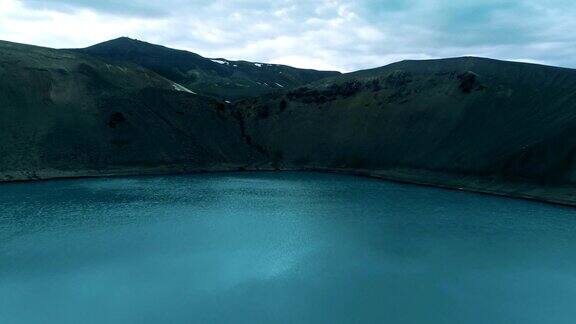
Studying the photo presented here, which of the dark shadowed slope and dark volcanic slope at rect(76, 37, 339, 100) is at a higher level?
dark volcanic slope at rect(76, 37, 339, 100)

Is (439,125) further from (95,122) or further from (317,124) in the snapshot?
(95,122)

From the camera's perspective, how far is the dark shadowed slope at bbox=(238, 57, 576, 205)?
71.0 m

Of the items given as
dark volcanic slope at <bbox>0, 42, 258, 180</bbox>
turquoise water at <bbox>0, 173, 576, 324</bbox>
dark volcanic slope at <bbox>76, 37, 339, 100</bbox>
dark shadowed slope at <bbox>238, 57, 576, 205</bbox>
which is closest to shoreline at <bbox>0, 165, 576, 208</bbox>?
dark shadowed slope at <bbox>238, 57, 576, 205</bbox>

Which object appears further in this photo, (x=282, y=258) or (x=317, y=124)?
(x=317, y=124)

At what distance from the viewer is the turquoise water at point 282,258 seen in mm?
29719

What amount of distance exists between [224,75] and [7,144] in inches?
4393

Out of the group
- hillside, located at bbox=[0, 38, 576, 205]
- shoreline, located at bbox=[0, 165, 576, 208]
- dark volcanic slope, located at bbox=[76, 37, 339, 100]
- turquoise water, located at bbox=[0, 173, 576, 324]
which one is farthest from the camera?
dark volcanic slope, located at bbox=[76, 37, 339, 100]

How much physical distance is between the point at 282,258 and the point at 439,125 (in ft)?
194

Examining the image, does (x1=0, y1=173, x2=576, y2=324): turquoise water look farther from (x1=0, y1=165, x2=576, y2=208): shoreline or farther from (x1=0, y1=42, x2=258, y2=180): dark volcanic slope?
(x1=0, y1=42, x2=258, y2=180): dark volcanic slope

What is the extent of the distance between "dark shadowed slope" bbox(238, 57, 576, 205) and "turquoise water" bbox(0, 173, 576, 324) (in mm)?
7799

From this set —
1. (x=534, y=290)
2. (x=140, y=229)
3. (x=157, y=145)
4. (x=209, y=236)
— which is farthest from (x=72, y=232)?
(x=157, y=145)

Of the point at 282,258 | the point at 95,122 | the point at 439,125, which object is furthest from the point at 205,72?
the point at 282,258

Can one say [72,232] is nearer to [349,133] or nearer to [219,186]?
[219,186]

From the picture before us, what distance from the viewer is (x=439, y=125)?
3561 inches
